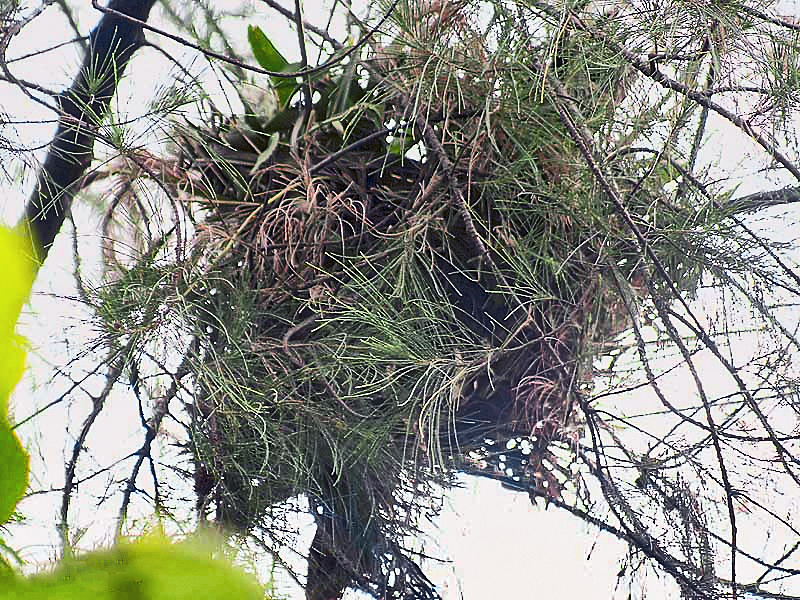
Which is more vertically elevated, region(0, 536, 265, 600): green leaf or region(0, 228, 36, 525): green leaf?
region(0, 228, 36, 525): green leaf

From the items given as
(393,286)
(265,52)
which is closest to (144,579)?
(393,286)

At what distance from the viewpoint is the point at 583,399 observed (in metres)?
0.50

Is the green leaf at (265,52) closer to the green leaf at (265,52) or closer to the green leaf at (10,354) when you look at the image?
the green leaf at (265,52)

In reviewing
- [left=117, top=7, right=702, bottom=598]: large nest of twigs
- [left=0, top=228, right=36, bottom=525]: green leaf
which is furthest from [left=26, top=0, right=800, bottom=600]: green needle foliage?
[left=0, top=228, right=36, bottom=525]: green leaf

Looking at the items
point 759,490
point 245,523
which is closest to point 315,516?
point 245,523

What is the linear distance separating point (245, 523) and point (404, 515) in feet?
0.30

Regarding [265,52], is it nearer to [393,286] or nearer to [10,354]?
[393,286]

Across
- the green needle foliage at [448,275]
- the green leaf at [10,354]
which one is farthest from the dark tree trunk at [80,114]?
the green leaf at [10,354]

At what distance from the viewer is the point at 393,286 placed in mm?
464

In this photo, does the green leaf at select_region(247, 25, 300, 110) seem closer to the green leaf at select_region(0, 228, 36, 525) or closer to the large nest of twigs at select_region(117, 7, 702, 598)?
the large nest of twigs at select_region(117, 7, 702, 598)

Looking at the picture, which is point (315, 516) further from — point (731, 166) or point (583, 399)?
point (731, 166)

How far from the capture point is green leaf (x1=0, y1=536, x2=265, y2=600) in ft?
0.32

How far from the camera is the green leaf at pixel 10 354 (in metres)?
0.10

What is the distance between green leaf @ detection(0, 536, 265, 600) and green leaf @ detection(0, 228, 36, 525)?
0.05 ft
